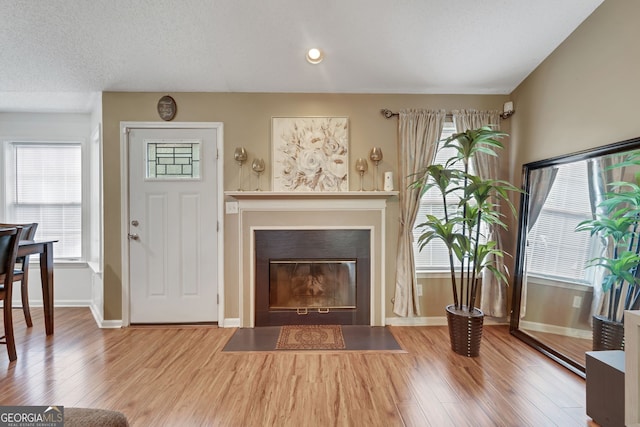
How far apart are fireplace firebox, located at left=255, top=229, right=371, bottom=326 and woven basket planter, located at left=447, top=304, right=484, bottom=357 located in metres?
0.86

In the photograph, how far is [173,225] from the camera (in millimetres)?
3014

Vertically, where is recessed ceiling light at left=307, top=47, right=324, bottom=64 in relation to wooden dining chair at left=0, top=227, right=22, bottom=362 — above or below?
above

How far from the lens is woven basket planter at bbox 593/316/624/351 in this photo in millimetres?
1932

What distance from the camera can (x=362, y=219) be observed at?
3.03 m

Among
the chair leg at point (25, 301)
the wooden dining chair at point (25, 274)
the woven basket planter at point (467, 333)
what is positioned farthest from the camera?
the chair leg at point (25, 301)

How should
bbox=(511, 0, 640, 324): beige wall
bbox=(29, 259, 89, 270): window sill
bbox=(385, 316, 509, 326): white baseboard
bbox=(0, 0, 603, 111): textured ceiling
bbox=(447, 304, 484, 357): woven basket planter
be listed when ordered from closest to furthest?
1. bbox=(511, 0, 640, 324): beige wall
2. bbox=(0, 0, 603, 111): textured ceiling
3. bbox=(447, 304, 484, 357): woven basket planter
4. bbox=(385, 316, 509, 326): white baseboard
5. bbox=(29, 259, 89, 270): window sill

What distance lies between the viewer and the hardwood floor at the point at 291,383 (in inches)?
67.8

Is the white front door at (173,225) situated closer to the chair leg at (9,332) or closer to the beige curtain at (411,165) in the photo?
the chair leg at (9,332)

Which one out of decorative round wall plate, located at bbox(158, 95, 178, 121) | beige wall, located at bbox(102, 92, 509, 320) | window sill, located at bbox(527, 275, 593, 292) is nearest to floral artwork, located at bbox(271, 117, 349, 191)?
beige wall, located at bbox(102, 92, 509, 320)

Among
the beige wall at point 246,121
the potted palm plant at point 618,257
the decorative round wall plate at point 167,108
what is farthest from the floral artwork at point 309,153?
the potted palm plant at point 618,257

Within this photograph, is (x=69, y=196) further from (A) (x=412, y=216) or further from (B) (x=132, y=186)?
(A) (x=412, y=216)

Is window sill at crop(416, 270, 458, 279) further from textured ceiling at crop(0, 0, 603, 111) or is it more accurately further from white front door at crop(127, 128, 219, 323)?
white front door at crop(127, 128, 219, 323)

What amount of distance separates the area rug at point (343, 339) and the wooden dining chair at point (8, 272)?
1.54m

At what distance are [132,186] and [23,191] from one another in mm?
1795
